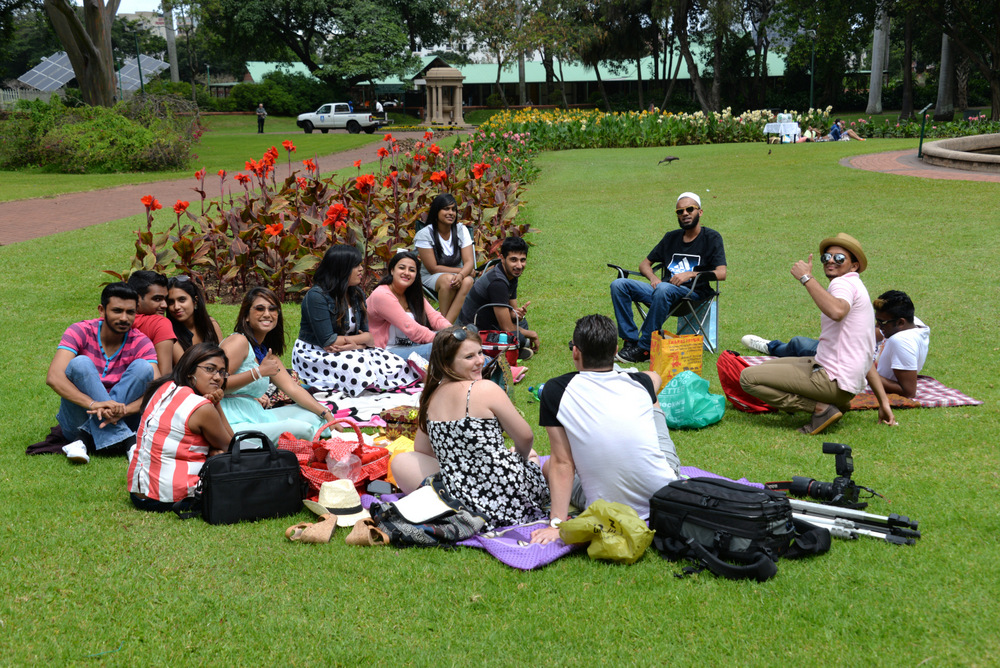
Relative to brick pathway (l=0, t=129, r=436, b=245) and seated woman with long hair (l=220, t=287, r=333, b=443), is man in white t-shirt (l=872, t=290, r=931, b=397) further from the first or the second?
brick pathway (l=0, t=129, r=436, b=245)

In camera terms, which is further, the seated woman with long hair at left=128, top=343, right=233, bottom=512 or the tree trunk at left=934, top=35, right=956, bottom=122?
the tree trunk at left=934, top=35, right=956, bottom=122

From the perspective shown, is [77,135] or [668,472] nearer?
[668,472]

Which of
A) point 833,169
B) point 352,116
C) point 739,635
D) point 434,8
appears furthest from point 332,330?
point 434,8

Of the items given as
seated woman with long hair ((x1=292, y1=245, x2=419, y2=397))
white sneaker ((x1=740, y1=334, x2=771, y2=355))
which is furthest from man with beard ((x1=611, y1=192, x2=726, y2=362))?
seated woman with long hair ((x1=292, y1=245, x2=419, y2=397))

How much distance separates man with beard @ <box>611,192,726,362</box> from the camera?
277 inches

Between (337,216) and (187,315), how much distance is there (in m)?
→ 3.16

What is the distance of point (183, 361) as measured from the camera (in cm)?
414

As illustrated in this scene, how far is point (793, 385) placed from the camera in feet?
17.5

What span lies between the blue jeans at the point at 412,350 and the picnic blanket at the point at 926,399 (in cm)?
306

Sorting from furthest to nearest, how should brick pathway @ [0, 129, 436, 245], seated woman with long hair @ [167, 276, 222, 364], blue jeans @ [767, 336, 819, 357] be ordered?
brick pathway @ [0, 129, 436, 245] → blue jeans @ [767, 336, 819, 357] → seated woman with long hair @ [167, 276, 222, 364]

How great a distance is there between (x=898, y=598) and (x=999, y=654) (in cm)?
40

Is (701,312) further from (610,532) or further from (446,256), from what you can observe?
(610,532)

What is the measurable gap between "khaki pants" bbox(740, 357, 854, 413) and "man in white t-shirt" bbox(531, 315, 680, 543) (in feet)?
6.02

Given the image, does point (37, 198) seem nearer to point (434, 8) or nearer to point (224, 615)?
point (224, 615)
